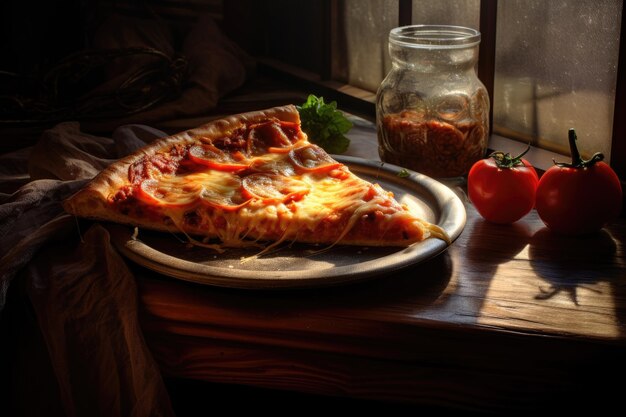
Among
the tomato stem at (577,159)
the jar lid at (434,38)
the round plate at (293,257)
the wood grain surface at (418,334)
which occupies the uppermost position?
the jar lid at (434,38)

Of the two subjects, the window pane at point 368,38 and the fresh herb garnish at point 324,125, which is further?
the window pane at point 368,38

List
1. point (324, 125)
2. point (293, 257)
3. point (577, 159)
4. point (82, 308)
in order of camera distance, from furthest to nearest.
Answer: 1. point (324, 125)
2. point (577, 159)
3. point (293, 257)
4. point (82, 308)

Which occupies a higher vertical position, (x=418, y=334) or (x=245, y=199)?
(x=245, y=199)

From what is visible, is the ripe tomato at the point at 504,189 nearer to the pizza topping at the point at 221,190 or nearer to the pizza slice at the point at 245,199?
the pizza slice at the point at 245,199

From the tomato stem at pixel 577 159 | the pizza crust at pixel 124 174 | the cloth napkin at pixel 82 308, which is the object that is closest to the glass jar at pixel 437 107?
the pizza crust at pixel 124 174

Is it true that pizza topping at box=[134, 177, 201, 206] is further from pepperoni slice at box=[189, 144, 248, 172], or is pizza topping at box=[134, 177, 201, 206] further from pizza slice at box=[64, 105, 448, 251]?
pepperoni slice at box=[189, 144, 248, 172]

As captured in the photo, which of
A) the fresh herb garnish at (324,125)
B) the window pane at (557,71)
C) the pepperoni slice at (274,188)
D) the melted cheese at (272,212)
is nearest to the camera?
the melted cheese at (272,212)

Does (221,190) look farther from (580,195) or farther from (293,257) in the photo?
(580,195)

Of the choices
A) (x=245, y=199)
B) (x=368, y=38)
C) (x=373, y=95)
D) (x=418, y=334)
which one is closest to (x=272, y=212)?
(x=245, y=199)
